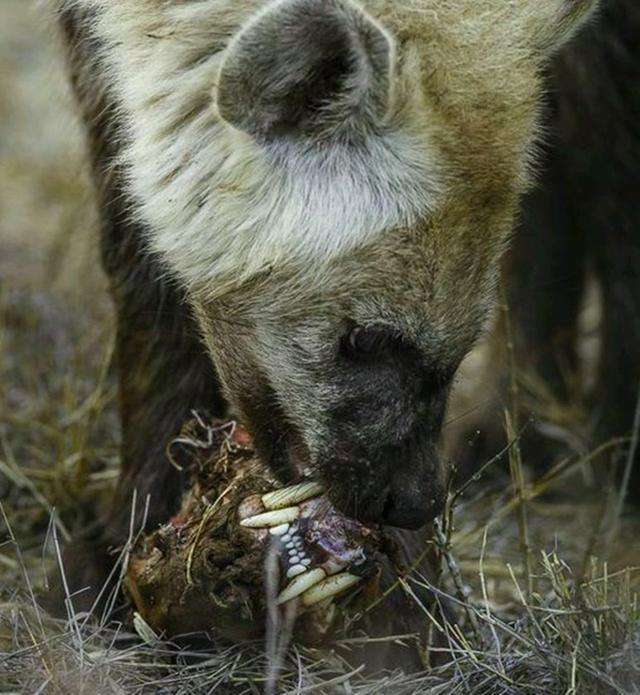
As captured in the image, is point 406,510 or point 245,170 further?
point 406,510

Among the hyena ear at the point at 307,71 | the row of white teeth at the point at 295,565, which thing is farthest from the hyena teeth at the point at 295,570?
the hyena ear at the point at 307,71

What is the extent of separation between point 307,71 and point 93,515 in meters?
1.79

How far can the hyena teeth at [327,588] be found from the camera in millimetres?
2607

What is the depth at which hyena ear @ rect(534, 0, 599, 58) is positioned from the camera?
2752 mm

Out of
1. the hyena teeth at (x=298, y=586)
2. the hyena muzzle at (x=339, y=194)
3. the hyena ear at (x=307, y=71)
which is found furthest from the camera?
the hyena teeth at (x=298, y=586)

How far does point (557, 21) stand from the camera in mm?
2779

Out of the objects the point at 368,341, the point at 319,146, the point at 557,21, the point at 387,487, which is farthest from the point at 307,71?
the point at 387,487

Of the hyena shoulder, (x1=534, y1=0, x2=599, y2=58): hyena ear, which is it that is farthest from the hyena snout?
(x1=534, y1=0, x2=599, y2=58): hyena ear

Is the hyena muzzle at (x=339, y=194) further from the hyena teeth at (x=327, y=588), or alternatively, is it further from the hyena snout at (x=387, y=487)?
the hyena teeth at (x=327, y=588)

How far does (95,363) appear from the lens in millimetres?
4406

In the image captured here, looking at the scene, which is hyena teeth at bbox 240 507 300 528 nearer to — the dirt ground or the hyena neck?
the dirt ground

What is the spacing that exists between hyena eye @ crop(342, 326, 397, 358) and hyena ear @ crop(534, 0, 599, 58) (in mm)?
642

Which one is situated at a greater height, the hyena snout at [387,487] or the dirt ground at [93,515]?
the hyena snout at [387,487]

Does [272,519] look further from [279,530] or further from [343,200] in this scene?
[343,200]
